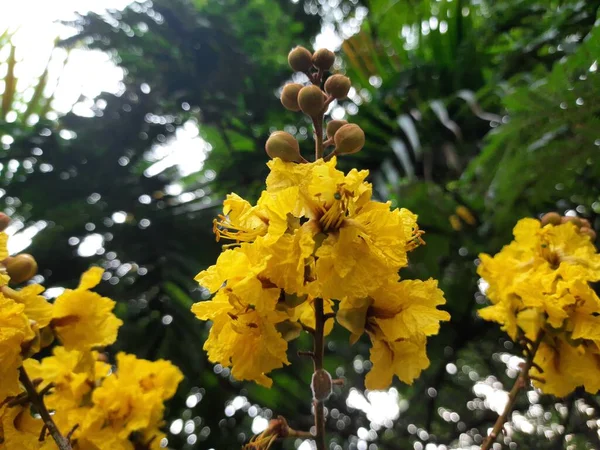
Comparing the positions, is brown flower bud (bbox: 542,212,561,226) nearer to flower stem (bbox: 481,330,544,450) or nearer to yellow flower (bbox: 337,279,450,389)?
flower stem (bbox: 481,330,544,450)

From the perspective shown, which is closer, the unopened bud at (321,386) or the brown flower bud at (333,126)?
the unopened bud at (321,386)

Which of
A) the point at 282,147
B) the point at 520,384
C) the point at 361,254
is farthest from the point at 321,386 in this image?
the point at 520,384

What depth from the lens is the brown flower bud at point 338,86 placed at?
0.71 m

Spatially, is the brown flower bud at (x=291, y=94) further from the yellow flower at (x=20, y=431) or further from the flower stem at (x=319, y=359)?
the yellow flower at (x=20, y=431)

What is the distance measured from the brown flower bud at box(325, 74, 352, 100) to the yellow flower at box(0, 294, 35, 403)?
0.46 metres

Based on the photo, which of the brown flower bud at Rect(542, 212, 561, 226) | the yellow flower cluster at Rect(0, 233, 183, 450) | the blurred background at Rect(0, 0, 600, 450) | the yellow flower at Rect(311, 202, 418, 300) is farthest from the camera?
the blurred background at Rect(0, 0, 600, 450)

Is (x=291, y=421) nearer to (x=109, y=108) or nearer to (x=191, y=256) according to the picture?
(x=191, y=256)

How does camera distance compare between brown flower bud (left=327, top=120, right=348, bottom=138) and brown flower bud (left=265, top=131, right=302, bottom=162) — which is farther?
brown flower bud (left=327, top=120, right=348, bottom=138)

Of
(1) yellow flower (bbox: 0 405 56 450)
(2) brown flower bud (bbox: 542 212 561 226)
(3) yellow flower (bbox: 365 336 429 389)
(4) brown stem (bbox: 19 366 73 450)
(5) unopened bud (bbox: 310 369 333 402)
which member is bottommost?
(2) brown flower bud (bbox: 542 212 561 226)

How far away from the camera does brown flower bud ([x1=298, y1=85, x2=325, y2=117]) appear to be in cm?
66

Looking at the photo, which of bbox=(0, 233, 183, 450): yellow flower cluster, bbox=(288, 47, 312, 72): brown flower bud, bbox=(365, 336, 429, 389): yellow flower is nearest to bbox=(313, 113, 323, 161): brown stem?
bbox=(288, 47, 312, 72): brown flower bud

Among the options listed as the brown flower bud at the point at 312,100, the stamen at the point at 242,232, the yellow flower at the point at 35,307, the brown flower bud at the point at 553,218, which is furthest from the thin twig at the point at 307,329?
the brown flower bud at the point at 553,218

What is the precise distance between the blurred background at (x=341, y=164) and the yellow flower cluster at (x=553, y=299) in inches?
17.1

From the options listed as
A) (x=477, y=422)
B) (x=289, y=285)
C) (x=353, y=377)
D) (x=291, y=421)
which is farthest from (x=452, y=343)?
(x=289, y=285)
